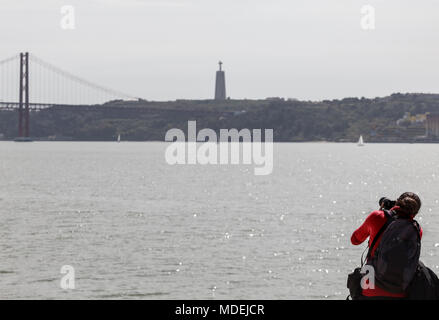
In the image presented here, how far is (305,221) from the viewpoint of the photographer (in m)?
37.4

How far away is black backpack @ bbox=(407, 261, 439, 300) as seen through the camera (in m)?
6.89

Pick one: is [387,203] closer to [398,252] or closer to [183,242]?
[398,252]

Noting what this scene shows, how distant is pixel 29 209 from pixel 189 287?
23711 mm

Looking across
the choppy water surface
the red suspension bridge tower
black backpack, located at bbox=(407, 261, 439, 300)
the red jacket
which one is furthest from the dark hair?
the red suspension bridge tower

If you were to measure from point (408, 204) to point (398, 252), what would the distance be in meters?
0.43

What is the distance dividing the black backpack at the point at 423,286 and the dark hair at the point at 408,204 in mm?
507

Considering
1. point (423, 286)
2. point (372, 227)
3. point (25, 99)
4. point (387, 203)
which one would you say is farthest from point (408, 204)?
point (25, 99)

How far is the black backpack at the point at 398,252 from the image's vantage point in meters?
6.79

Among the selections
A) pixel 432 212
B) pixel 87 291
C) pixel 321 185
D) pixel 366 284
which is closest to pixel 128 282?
pixel 87 291

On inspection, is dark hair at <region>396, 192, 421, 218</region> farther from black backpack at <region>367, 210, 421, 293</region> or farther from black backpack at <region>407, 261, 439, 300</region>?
black backpack at <region>407, 261, 439, 300</region>

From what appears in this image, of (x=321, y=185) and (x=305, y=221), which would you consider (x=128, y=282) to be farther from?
(x=321, y=185)

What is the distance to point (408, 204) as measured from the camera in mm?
6738

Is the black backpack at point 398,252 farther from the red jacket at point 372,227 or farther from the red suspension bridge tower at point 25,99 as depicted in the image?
the red suspension bridge tower at point 25,99

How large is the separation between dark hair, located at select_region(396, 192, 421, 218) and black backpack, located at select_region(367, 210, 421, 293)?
0.20 feet
